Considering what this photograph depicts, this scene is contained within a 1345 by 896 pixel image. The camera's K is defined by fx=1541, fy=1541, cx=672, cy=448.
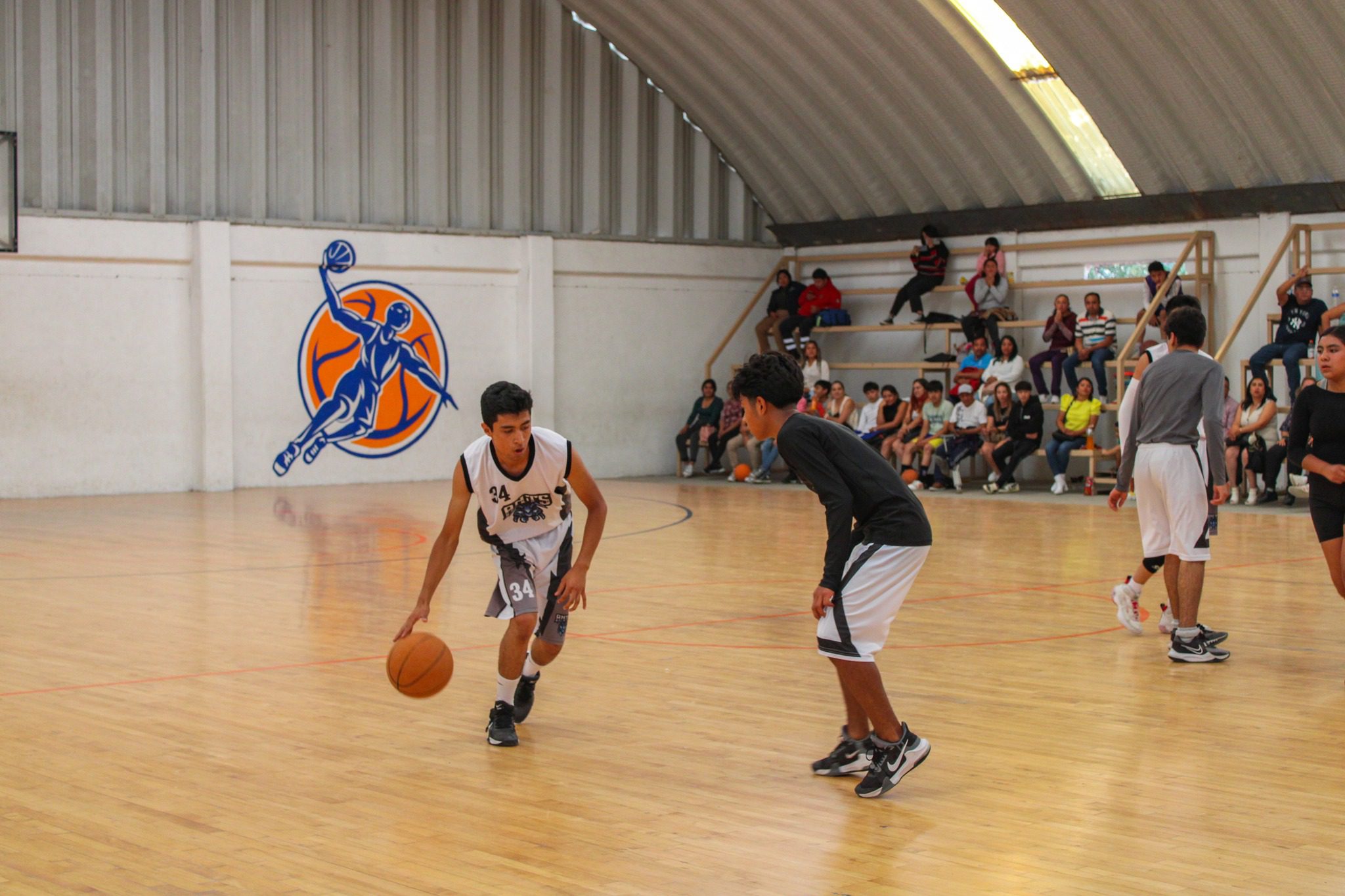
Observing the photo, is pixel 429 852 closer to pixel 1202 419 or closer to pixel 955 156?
pixel 1202 419

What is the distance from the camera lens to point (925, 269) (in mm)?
20047

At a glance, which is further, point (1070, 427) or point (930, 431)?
point (930, 431)

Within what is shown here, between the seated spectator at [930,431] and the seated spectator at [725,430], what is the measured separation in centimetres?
267

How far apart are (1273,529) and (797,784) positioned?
9662mm

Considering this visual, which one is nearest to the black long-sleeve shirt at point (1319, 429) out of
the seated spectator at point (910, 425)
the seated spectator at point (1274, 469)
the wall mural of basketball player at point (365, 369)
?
the seated spectator at point (1274, 469)

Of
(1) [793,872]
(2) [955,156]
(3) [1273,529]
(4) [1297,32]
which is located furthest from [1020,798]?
(2) [955,156]

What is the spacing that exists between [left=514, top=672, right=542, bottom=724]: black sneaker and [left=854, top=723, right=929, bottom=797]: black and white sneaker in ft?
4.91

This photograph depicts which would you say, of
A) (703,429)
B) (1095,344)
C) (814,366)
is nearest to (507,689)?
(1095,344)

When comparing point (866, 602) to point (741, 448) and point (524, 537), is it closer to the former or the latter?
point (524, 537)

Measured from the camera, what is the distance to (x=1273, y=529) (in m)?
13.4

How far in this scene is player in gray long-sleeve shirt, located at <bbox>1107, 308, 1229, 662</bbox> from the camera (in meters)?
7.21

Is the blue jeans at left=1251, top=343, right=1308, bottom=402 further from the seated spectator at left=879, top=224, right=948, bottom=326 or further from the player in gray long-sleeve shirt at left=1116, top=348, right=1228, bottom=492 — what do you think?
the player in gray long-sleeve shirt at left=1116, top=348, right=1228, bottom=492

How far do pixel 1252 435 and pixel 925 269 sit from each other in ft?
18.2

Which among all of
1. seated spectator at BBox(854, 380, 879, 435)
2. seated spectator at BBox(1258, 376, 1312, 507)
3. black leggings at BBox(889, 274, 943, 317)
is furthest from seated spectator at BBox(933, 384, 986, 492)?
seated spectator at BBox(1258, 376, 1312, 507)
